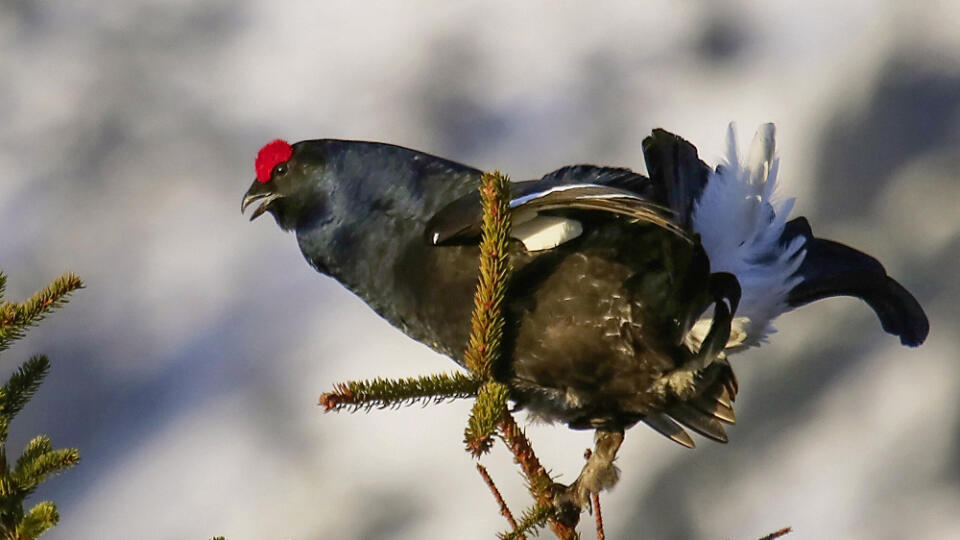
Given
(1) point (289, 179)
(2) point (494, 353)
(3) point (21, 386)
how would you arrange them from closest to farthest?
(3) point (21, 386) → (2) point (494, 353) → (1) point (289, 179)

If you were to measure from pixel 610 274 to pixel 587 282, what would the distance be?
0.16 feet

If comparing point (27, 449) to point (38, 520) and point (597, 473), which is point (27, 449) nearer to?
point (38, 520)

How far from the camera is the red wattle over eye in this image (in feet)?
9.12

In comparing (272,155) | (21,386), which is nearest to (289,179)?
(272,155)

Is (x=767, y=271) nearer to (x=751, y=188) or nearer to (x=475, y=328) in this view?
(x=751, y=188)

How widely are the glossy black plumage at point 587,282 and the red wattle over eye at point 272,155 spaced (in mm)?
298

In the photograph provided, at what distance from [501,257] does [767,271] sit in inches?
32.4

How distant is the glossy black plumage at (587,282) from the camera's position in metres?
2.22

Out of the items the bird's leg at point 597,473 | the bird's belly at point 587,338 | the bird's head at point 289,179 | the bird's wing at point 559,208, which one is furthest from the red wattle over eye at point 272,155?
the bird's leg at point 597,473

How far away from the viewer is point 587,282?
2232 mm

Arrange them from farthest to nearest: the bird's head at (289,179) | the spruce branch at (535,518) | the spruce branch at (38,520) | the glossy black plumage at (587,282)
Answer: the bird's head at (289,179)
the glossy black plumage at (587,282)
the spruce branch at (535,518)
the spruce branch at (38,520)

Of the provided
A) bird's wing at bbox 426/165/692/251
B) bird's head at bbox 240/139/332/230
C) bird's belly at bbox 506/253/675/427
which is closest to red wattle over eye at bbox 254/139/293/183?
bird's head at bbox 240/139/332/230

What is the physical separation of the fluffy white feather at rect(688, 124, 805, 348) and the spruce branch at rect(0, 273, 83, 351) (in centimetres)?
120

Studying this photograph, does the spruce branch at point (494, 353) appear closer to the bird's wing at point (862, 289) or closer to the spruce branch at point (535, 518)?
the spruce branch at point (535, 518)
